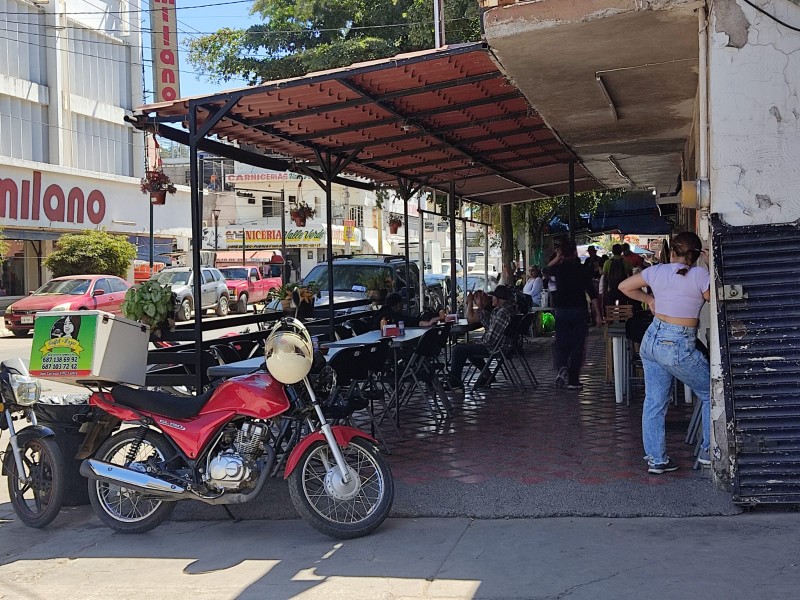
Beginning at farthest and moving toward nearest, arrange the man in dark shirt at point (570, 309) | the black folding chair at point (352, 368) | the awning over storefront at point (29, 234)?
the awning over storefront at point (29, 234), the man in dark shirt at point (570, 309), the black folding chair at point (352, 368)

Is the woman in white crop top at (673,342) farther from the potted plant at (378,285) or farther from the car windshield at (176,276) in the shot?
the car windshield at (176,276)

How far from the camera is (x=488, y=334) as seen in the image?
10.2m

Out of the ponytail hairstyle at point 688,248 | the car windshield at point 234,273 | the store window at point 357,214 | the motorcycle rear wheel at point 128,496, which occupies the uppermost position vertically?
the store window at point 357,214

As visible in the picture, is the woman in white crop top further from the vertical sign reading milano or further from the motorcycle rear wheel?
the vertical sign reading milano

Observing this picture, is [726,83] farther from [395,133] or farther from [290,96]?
[395,133]

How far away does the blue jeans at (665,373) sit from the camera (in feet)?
20.1

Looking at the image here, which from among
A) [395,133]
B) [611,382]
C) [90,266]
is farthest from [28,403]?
[90,266]

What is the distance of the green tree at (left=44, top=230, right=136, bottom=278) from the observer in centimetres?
2848

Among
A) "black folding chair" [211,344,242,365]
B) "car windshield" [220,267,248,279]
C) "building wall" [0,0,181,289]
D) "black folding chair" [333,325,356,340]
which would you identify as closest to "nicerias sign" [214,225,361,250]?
"building wall" [0,0,181,289]

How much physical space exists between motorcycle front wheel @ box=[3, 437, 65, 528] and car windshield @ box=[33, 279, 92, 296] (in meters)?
17.4

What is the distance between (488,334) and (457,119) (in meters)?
2.42

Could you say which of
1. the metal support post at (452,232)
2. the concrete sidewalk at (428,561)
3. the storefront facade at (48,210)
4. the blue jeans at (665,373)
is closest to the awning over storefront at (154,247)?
the storefront facade at (48,210)

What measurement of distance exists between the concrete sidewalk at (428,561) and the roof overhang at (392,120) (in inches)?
133

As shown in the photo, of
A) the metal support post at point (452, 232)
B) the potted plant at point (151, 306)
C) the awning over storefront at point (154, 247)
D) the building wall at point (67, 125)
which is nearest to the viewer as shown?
the potted plant at point (151, 306)
